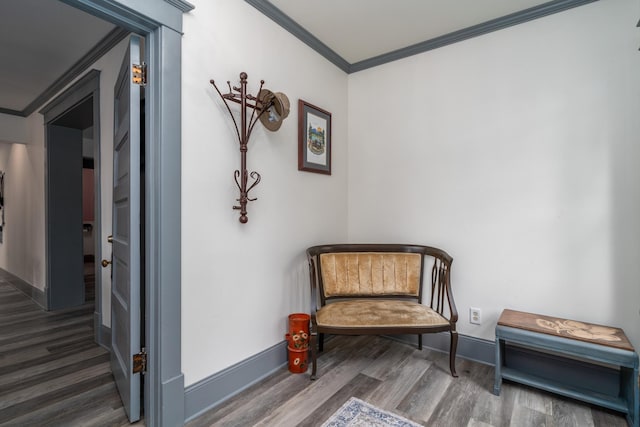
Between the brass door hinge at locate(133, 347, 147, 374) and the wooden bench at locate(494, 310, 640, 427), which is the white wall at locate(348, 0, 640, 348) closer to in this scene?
the wooden bench at locate(494, 310, 640, 427)

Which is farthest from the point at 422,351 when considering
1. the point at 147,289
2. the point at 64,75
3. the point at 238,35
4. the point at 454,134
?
the point at 64,75

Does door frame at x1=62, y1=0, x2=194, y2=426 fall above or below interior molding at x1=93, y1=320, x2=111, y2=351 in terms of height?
above

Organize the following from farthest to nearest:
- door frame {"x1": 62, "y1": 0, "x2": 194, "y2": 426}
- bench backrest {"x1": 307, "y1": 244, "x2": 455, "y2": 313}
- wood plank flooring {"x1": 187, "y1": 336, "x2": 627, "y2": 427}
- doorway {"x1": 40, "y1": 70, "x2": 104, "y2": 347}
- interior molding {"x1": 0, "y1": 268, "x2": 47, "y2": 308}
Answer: interior molding {"x1": 0, "y1": 268, "x2": 47, "y2": 308}
doorway {"x1": 40, "y1": 70, "x2": 104, "y2": 347}
bench backrest {"x1": 307, "y1": 244, "x2": 455, "y2": 313}
wood plank flooring {"x1": 187, "y1": 336, "x2": 627, "y2": 427}
door frame {"x1": 62, "y1": 0, "x2": 194, "y2": 426}

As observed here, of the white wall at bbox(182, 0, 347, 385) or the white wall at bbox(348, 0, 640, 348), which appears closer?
the white wall at bbox(182, 0, 347, 385)

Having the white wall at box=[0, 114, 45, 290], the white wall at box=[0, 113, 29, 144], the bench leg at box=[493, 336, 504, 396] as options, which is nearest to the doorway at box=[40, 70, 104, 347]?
the white wall at box=[0, 114, 45, 290]

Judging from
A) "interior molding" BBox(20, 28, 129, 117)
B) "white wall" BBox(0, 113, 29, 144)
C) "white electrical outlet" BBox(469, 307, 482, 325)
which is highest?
"interior molding" BBox(20, 28, 129, 117)

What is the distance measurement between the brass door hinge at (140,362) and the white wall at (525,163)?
202 centimetres

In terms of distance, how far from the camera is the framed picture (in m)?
2.50

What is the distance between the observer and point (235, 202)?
1977mm

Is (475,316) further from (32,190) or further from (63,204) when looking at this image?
(32,190)

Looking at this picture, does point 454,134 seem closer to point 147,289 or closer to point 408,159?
point 408,159

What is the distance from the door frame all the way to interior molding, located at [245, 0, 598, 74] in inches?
29.9

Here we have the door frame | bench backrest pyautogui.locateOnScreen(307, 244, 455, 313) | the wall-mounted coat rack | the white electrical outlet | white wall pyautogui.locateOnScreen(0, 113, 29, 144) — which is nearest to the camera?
the door frame

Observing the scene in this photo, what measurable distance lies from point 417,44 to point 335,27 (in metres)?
0.73
